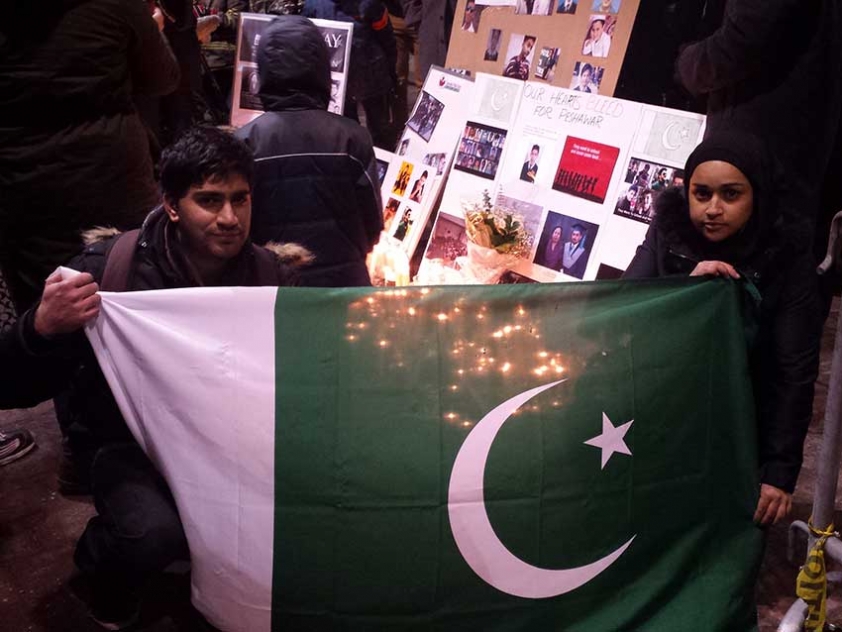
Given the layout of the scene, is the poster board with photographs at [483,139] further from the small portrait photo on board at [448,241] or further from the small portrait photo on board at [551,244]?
the small portrait photo on board at [551,244]

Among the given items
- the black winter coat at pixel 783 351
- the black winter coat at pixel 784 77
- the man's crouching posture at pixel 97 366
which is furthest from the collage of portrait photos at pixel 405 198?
the black winter coat at pixel 783 351

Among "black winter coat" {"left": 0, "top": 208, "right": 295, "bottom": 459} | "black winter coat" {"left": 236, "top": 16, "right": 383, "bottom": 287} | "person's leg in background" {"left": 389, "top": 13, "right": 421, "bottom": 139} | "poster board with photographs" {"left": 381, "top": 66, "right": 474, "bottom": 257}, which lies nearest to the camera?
"black winter coat" {"left": 0, "top": 208, "right": 295, "bottom": 459}

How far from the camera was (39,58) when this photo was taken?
343 cm

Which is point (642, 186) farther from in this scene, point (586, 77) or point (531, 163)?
point (586, 77)

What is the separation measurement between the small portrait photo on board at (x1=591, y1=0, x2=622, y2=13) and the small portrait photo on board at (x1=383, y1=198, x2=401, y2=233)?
4.67 feet

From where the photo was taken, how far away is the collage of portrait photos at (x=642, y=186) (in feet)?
13.1

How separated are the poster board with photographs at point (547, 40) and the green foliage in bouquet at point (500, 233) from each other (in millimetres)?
727

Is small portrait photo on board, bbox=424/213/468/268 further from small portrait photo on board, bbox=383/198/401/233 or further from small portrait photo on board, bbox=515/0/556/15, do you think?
small portrait photo on board, bbox=515/0/556/15

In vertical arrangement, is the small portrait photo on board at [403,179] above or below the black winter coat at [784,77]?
below

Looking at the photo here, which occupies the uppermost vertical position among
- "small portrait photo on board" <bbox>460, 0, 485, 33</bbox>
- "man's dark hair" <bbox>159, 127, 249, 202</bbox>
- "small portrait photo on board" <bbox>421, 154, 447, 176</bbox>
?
"small portrait photo on board" <bbox>460, 0, 485, 33</bbox>

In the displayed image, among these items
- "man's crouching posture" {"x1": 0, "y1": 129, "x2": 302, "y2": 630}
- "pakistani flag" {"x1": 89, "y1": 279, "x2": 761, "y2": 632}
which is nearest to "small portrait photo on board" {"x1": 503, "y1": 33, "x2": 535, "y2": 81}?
"man's crouching posture" {"x1": 0, "y1": 129, "x2": 302, "y2": 630}

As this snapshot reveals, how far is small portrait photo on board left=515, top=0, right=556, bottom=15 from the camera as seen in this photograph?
4.69 m

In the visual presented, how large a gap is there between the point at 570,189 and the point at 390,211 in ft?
3.91

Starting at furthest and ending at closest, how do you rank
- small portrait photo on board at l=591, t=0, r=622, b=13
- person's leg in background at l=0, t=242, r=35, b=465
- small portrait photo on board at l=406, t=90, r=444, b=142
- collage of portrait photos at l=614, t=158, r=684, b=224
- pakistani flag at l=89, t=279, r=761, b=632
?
small portrait photo on board at l=406, t=90, r=444, b=142
small portrait photo on board at l=591, t=0, r=622, b=13
collage of portrait photos at l=614, t=158, r=684, b=224
person's leg in background at l=0, t=242, r=35, b=465
pakistani flag at l=89, t=279, r=761, b=632
